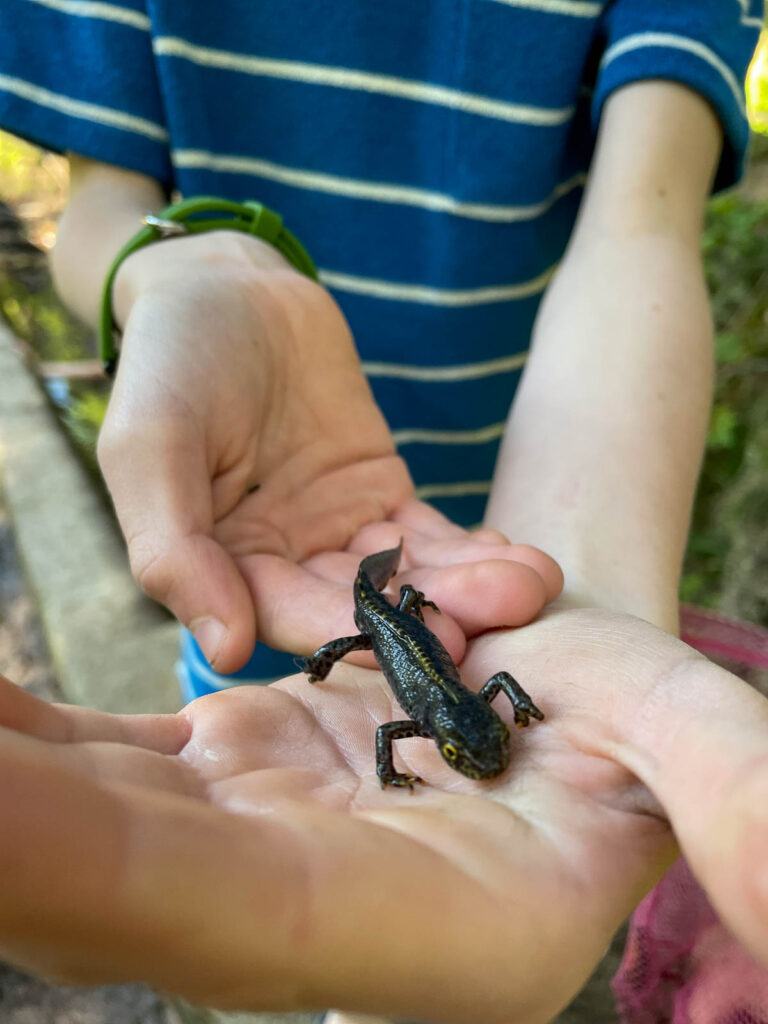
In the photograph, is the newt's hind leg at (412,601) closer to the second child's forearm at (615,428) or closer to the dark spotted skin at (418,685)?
the dark spotted skin at (418,685)

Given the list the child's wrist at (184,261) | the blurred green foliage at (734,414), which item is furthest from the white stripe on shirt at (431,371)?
the blurred green foliage at (734,414)

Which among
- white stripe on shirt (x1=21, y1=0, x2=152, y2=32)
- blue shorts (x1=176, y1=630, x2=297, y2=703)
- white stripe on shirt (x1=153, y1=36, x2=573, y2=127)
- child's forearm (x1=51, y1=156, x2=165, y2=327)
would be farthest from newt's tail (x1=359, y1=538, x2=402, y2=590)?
white stripe on shirt (x1=21, y1=0, x2=152, y2=32)

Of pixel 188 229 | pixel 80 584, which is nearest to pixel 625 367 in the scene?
pixel 188 229

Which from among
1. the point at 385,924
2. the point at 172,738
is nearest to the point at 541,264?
the point at 172,738

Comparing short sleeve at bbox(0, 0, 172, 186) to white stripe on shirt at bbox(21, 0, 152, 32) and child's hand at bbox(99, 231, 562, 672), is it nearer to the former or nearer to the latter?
white stripe on shirt at bbox(21, 0, 152, 32)

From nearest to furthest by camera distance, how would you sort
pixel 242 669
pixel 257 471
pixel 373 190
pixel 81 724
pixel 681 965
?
pixel 81 724 → pixel 681 965 → pixel 257 471 → pixel 373 190 → pixel 242 669

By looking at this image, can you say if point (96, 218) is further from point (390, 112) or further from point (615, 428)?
point (615, 428)

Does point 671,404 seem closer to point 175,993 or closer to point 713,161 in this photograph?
point 713,161
